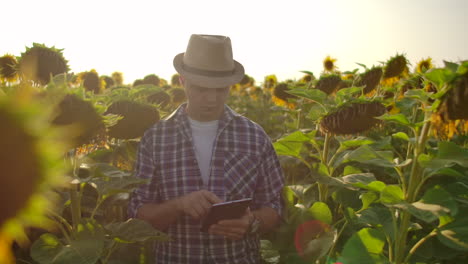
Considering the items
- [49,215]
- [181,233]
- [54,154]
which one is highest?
[54,154]

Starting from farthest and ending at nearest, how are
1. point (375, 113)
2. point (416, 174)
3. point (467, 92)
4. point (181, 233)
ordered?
1. point (181, 233)
2. point (375, 113)
3. point (416, 174)
4. point (467, 92)

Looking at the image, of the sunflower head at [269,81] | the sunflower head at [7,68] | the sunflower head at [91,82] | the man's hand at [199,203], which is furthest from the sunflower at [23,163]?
the sunflower head at [269,81]

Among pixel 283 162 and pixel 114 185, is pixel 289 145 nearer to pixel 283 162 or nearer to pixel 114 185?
pixel 283 162

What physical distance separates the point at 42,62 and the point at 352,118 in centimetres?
190

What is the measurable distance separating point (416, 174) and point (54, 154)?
6.36ft

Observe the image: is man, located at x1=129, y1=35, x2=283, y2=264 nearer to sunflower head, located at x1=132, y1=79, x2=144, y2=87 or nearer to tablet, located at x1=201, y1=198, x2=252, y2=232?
tablet, located at x1=201, y1=198, x2=252, y2=232

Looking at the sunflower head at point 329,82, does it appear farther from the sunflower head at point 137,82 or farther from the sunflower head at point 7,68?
the sunflower head at point 137,82

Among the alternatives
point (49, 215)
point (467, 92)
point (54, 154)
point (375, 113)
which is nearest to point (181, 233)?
point (49, 215)

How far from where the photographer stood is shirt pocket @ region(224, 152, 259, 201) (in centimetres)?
245

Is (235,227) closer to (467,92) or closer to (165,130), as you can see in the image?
(165,130)

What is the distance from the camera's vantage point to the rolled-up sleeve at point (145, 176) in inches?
96.2

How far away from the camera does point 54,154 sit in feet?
1.29

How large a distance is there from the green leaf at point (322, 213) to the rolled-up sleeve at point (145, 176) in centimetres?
100

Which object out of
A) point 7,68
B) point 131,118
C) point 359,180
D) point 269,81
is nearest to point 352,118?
point 359,180
